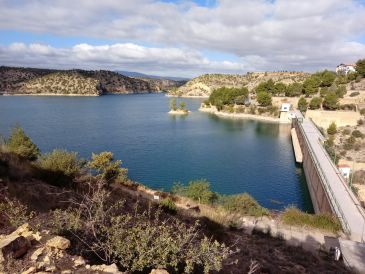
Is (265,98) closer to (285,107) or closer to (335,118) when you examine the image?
(285,107)

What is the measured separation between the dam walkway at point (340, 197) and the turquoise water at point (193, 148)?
2957mm

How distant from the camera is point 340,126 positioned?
52.5 m

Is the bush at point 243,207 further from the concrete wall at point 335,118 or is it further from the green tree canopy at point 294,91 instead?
the green tree canopy at point 294,91

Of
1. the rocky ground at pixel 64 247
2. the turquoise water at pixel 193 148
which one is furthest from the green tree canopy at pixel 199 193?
the rocky ground at pixel 64 247

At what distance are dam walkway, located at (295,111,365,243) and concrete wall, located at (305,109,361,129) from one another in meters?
19.4

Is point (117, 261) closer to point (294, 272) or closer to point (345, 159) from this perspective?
point (294, 272)

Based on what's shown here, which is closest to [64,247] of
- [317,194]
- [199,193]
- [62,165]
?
[62,165]

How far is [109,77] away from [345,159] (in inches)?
6413

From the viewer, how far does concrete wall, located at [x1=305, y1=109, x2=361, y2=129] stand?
51844 millimetres

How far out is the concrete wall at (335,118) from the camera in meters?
51.8

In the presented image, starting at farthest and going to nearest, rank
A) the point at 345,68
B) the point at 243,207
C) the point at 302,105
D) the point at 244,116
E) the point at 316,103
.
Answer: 1. the point at 345,68
2. the point at 244,116
3. the point at 302,105
4. the point at 316,103
5. the point at 243,207

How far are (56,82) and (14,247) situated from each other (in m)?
162

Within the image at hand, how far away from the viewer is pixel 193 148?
44219 mm

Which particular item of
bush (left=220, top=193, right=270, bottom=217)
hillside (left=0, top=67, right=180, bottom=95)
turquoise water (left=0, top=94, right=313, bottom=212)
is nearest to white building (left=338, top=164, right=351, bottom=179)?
turquoise water (left=0, top=94, right=313, bottom=212)
